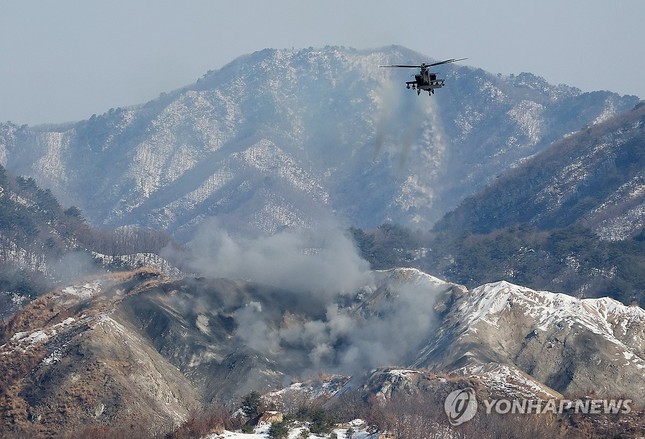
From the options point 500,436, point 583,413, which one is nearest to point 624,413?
point 583,413

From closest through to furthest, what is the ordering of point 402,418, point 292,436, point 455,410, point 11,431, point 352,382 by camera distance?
point 292,436, point 402,418, point 455,410, point 11,431, point 352,382

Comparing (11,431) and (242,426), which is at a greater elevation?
(242,426)

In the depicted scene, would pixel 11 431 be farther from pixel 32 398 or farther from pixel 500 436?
pixel 500 436

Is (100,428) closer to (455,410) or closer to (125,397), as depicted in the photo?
(125,397)

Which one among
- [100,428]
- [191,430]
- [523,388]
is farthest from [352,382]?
[191,430]

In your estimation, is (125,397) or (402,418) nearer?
(402,418)

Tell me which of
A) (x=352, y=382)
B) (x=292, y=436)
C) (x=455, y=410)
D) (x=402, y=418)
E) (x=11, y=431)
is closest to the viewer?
(x=292, y=436)
